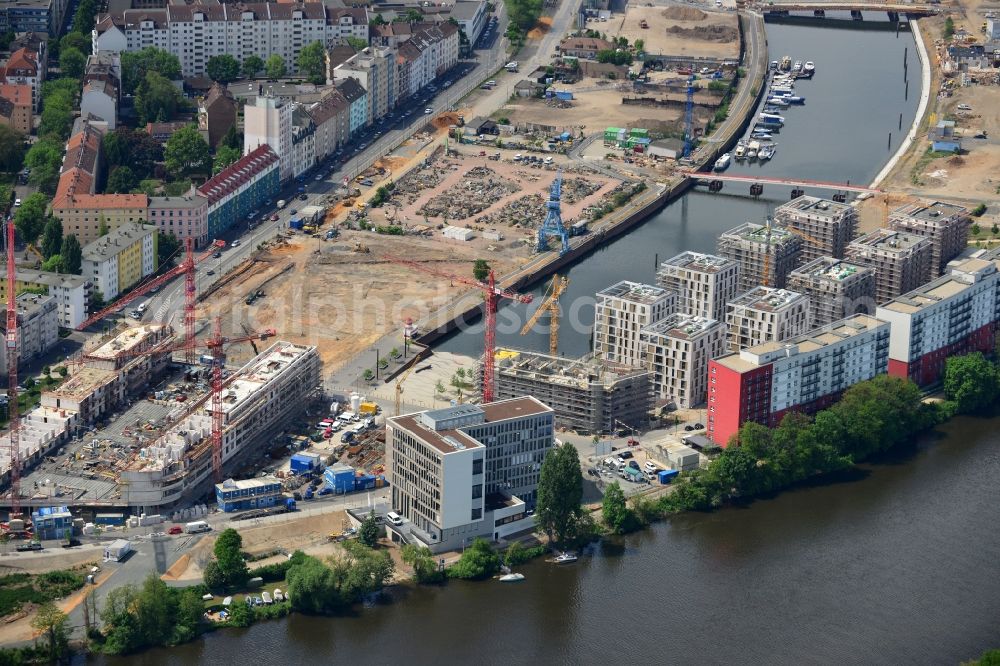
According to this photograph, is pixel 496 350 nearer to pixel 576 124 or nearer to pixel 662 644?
pixel 662 644

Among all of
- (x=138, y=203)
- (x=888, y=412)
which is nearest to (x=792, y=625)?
(x=888, y=412)

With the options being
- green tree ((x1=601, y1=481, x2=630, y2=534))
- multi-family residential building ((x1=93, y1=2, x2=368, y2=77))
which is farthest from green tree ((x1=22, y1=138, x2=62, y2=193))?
green tree ((x1=601, y1=481, x2=630, y2=534))

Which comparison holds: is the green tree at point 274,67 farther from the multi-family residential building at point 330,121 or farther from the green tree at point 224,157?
the green tree at point 224,157

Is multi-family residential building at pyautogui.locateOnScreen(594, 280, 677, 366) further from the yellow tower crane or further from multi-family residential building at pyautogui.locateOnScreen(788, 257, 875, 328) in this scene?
multi-family residential building at pyautogui.locateOnScreen(788, 257, 875, 328)

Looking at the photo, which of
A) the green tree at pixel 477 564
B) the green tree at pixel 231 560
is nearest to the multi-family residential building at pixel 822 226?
the green tree at pixel 477 564

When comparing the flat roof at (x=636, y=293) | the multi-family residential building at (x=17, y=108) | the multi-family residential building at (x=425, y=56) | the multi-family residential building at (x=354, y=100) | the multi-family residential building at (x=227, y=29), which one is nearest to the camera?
the flat roof at (x=636, y=293)

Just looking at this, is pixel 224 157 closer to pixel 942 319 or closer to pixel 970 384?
pixel 942 319
